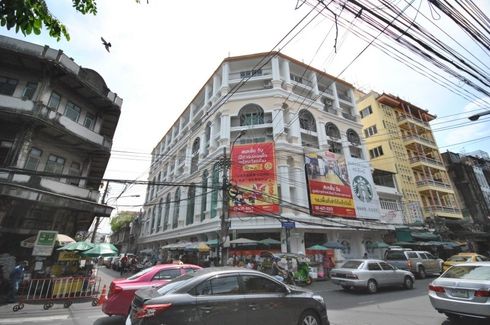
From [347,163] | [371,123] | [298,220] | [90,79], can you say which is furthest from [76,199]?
[371,123]

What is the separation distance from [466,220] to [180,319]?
42.8m

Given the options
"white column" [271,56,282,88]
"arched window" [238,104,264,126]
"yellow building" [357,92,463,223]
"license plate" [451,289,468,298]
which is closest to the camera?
"license plate" [451,289,468,298]

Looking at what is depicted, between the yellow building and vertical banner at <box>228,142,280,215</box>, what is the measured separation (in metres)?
18.8

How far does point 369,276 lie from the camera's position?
11.5m

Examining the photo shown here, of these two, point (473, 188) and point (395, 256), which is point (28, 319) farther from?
point (473, 188)

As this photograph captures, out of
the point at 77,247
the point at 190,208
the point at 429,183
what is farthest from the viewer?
the point at 429,183

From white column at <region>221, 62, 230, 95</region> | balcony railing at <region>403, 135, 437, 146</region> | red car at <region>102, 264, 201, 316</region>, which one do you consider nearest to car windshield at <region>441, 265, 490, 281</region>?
red car at <region>102, 264, 201, 316</region>

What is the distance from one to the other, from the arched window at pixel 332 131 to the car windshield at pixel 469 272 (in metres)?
23.0

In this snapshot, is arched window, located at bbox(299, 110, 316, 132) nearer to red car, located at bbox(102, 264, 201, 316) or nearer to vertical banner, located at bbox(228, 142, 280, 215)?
vertical banner, located at bbox(228, 142, 280, 215)

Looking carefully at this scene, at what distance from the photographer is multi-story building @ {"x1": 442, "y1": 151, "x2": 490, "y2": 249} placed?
3353 centimetres

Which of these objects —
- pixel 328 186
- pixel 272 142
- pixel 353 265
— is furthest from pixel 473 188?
pixel 353 265

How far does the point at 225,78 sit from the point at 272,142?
1017 centimetres

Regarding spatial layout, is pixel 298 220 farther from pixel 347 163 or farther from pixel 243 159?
pixel 347 163

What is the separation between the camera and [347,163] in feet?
86.8
